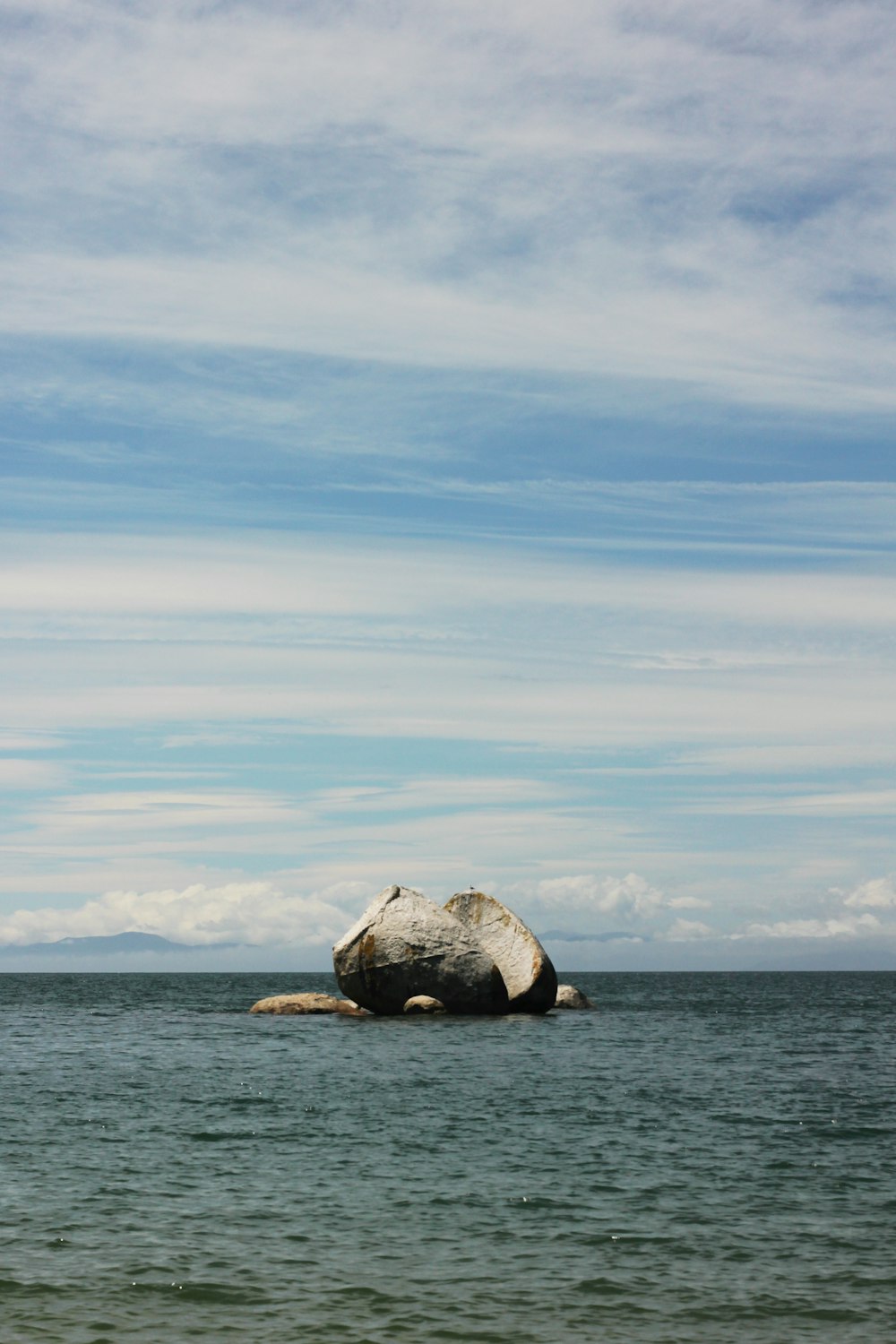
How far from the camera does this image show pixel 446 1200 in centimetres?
1791

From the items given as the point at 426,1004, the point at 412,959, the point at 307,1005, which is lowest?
the point at 307,1005

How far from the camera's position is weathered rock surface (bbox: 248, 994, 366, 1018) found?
170 feet

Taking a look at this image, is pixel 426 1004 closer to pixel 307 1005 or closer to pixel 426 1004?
pixel 426 1004

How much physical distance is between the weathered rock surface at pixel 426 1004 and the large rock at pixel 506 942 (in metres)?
2.71

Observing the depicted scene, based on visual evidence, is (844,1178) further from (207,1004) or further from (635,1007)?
(207,1004)

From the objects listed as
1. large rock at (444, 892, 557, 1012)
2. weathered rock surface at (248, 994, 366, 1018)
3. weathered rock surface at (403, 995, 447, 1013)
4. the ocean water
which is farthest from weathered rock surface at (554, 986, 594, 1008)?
the ocean water

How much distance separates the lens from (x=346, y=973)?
4731 cm

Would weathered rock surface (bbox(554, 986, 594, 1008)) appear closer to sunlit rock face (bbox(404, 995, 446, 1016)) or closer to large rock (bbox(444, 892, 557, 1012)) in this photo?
large rock (bbox(444, 892, 557, 1012))

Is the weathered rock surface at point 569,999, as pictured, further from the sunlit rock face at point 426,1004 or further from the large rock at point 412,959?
the sunlit rock face at point 426,1004

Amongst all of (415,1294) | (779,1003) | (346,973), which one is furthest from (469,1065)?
(779,1003)

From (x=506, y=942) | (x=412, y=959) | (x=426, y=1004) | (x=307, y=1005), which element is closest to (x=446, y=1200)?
(x=412, y=959)

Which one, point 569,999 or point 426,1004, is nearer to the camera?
point 426,1004

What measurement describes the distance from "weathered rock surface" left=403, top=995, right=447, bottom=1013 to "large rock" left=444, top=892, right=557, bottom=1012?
8.89 ft

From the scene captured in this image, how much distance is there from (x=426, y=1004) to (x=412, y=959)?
2.04 meters
